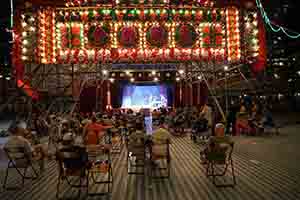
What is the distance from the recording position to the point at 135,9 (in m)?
13.8

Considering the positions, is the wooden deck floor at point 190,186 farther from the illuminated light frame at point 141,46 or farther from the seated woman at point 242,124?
the illuminated light frame at point 141,46

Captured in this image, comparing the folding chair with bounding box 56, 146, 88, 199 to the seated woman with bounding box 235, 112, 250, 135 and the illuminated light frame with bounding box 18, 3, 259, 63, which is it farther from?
the seated woman with bounding box 235, 112, 250, 135

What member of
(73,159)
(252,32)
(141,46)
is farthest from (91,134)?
(252,32)

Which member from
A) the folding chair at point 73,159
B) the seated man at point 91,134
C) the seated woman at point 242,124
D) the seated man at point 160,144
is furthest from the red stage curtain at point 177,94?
the folding chair at point 73,159

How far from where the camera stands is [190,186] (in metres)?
6.11

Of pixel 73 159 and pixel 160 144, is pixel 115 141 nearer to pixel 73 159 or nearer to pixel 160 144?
pixel 160 144

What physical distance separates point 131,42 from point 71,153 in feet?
29.6

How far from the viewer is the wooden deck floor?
5500mm

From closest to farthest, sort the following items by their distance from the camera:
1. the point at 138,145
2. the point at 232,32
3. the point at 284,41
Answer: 1. the point at 138,145
2. the point at 232,32
3. the point at 284,41

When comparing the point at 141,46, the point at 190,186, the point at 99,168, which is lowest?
the point at 190,186

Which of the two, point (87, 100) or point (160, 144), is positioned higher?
point (87, 100)

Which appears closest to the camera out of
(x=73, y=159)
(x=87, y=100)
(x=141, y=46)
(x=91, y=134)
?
(x=73, y=159)

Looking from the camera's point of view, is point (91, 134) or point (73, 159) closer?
point (73, 159)

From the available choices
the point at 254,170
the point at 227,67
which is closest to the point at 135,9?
the point at 227,67
